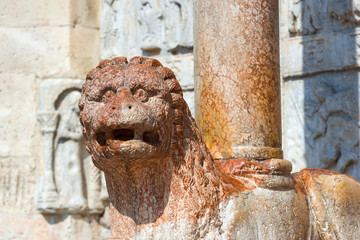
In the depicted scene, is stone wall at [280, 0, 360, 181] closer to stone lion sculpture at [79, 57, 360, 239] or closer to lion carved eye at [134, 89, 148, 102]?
stone lion sculpture at [79, 57, 360, 239]

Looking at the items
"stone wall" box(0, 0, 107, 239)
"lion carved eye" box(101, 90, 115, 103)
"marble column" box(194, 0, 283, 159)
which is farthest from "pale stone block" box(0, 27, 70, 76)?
"lion carved eye" box(101, 90, 115, 103)

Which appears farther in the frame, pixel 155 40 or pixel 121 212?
pixel 155 40

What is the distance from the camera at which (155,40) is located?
18.8ft

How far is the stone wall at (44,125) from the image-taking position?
224 inches

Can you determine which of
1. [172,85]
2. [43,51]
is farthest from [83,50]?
[172,85]

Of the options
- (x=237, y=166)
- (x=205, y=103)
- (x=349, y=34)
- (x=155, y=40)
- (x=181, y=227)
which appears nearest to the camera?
(x=181, y=227)

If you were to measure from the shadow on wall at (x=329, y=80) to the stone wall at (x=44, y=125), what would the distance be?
1.80 m

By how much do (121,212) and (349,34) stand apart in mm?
2409

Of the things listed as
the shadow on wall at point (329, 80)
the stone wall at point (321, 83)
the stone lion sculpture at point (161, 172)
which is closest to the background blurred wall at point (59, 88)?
the stone wall at point (321, 83)

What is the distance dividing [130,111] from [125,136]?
14 cm

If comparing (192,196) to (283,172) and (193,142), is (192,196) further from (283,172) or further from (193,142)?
(283,172)

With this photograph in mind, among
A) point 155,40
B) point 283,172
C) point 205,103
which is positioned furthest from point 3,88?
point 283,172

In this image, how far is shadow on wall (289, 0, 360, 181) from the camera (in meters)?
4.82

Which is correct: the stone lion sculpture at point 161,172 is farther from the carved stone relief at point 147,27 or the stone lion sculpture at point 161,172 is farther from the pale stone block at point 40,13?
the pale stone block at point 40,13
